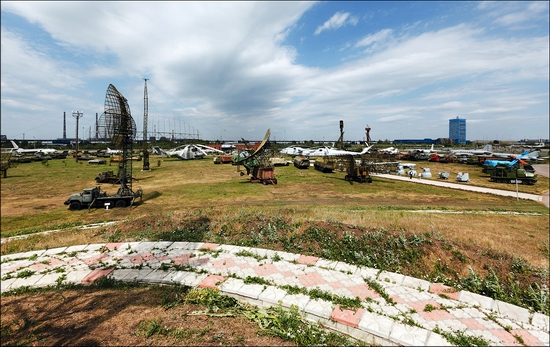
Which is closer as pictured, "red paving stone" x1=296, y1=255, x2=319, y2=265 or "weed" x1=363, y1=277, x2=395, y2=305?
"weed" x1=363, y1=277, x2=395, y2=305

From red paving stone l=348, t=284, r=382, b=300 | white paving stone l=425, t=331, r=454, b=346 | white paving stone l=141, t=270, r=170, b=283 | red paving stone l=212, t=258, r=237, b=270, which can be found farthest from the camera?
red paving stone l=212, t=258, r=237, b=270

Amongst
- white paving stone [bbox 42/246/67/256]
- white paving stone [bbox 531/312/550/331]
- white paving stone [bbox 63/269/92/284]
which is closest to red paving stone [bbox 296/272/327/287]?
white paving stone [bbox 531/312/550/331]

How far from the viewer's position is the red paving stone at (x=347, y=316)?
553 centimetres

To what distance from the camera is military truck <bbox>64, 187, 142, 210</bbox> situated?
17109 mm

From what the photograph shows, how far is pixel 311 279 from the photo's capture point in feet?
24.4

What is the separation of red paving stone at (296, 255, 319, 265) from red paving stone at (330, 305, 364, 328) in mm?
2497

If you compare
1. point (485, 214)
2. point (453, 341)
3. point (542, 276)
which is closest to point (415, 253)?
point (542, 276)

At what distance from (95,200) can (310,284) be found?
16455 millimetres

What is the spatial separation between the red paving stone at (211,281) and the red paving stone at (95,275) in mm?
3110

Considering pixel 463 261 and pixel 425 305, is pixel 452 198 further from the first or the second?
pixel 425 305

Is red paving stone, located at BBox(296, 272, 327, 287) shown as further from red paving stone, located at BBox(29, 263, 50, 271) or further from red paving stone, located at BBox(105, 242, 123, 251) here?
red paving stone, located at BBox(29, 263, 50, 271)

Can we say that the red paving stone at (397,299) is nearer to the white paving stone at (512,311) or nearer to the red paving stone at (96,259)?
the white paving stone at (512,311)

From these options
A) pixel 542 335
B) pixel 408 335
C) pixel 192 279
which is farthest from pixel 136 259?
pixel 542 335

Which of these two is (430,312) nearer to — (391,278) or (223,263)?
(391,278)
